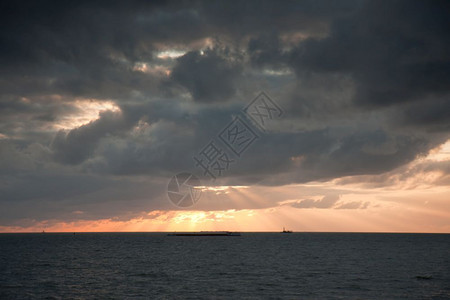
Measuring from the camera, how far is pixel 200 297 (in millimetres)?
57188

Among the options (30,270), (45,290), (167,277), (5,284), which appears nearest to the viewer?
(45,290)

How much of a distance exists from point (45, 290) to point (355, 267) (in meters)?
70.3

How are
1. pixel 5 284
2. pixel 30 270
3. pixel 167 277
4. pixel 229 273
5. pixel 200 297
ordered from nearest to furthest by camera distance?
pixel 200 297 < pixel 5 284 < pixel 167 277 < pixel 229 273 < pixel 30 270

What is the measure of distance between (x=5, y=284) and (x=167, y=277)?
94.7ft

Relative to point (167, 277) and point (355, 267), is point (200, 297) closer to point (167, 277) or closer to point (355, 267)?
point (167, 277)

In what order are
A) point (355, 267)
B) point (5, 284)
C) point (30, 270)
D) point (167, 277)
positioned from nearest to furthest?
point (5, 284) < point (167, 277) < point (30, 270) < point (355, 267)

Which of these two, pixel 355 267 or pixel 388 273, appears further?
pixel 355 267

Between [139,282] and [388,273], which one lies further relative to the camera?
[388,273]

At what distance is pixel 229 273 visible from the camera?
276 ft

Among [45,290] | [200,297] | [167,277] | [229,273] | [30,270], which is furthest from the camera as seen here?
[30,270]

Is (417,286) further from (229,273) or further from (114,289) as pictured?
(114,289)

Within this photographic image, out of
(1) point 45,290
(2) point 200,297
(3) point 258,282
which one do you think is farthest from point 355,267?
(1) point 45,290

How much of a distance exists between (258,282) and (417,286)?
2721 cm

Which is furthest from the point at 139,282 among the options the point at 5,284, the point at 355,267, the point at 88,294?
the point at 355,267
